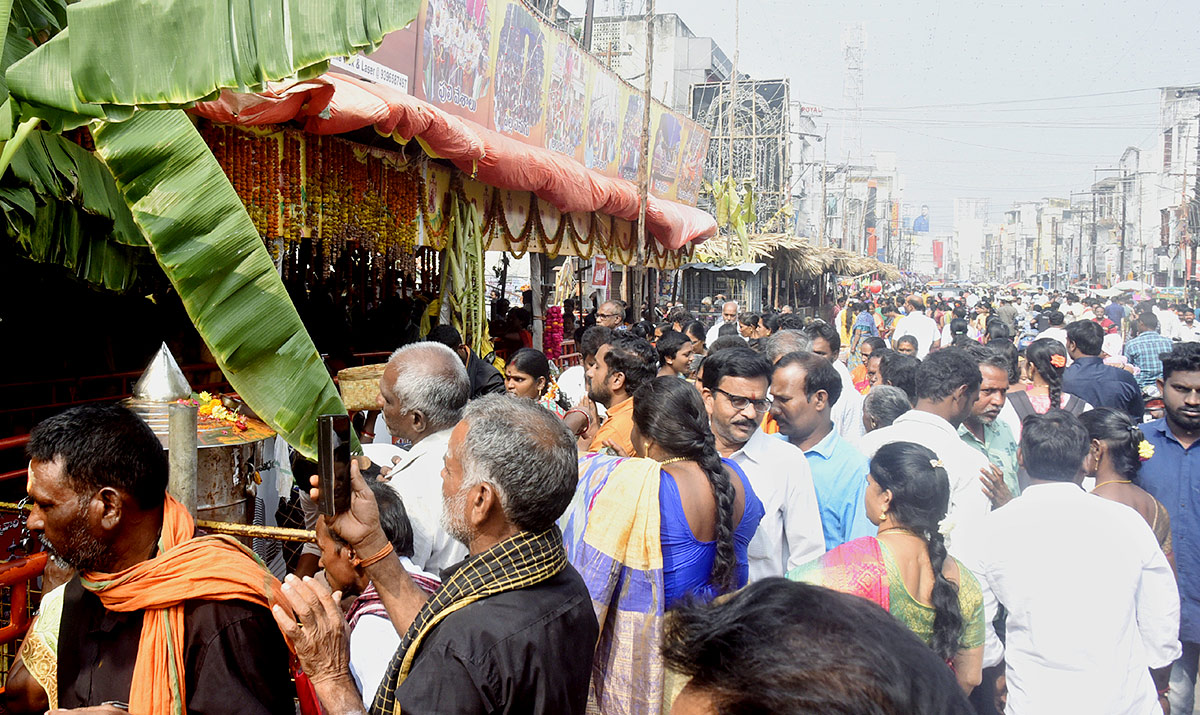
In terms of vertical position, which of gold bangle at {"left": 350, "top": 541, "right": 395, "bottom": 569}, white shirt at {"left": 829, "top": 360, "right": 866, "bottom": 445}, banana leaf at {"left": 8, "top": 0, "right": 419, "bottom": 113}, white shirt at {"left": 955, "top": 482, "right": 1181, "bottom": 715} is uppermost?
banana leaf at {"left": 8, "top": 0, "right": 419, "bottom": 113}

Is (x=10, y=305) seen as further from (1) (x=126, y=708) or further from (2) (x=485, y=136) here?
(1) (x=126, y=708)

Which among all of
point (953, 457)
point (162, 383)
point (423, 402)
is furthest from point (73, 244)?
point (953, 457)

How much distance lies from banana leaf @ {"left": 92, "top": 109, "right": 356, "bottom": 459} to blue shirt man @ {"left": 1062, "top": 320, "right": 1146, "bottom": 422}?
6419 millimetres

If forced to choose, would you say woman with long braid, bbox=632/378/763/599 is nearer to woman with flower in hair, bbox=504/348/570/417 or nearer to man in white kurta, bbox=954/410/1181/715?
man in white kurta, bbox=954/410/1181/715

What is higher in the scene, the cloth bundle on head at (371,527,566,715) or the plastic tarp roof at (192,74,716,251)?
the plastic tarp roof at (192,74,716,251)

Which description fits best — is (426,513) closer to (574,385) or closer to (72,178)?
(72,178)

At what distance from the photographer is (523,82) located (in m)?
9.77

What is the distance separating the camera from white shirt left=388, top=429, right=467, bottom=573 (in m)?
3.19

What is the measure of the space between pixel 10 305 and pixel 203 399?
1.78 m

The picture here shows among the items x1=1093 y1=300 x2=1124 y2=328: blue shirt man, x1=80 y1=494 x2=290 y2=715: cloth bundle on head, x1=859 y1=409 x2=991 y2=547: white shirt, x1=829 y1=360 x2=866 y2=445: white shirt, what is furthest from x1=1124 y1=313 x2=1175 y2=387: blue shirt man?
x1=1093 y1=300 x2=1124 y2=328: blue shirt man

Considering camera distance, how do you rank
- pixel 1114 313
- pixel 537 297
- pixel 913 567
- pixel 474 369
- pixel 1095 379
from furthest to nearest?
1. pixel 1114 313
2. pixel 537 297
3. pixel 1095 379
4. pixel 474 369
5. pixel 913 567

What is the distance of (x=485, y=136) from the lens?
748cm

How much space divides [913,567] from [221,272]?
238cm

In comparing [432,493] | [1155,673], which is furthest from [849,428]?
[432,493]
